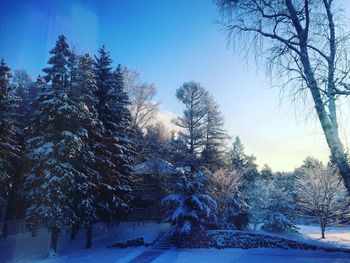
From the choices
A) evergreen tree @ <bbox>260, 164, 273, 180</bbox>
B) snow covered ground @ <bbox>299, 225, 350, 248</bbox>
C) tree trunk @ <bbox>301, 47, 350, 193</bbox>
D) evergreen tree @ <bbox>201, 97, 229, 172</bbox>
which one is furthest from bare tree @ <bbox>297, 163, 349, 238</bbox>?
evergreen tree @ <bbox>260, 164, 273, 180</bbox>

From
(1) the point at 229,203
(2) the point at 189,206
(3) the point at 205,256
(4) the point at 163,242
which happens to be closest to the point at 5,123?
(4) the point at 163,242

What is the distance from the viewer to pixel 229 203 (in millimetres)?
25844

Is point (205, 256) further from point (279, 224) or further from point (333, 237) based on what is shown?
point (333, 237)

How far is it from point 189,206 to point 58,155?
9.39 m

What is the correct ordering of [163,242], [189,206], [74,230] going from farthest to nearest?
[189,206] → [163,242] → [74,230]

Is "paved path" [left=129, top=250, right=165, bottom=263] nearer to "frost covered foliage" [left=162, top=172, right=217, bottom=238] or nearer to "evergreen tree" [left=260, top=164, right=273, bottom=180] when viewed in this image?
"frost covered foliage" [left=162, top=172, right=217, bottom=238]

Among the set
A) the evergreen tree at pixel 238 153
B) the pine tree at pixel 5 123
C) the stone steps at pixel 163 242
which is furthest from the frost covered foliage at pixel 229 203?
the evergreen tree at pixel 238 153

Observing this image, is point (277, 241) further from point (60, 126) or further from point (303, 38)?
point (303, 38)

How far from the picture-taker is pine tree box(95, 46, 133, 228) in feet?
62.8

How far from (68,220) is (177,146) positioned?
18189mm

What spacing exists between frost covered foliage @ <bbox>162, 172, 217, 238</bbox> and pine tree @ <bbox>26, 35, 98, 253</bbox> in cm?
573

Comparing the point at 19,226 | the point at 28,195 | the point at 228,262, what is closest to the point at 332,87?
the point at 228,262

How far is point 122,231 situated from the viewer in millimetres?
22453

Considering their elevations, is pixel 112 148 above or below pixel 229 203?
above
